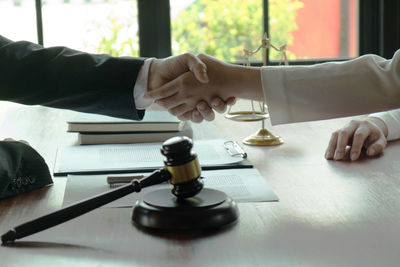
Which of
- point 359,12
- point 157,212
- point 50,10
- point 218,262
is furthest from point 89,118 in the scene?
point 359,12

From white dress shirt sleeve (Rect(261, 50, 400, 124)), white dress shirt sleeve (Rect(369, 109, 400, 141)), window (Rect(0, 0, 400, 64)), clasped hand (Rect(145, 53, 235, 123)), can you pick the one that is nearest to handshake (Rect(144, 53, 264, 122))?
clasped hand (Rect(145, 53, 235, 123))

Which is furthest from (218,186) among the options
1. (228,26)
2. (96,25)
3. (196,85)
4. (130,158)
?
(228,26)

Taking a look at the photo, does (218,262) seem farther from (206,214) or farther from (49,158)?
(49,158)

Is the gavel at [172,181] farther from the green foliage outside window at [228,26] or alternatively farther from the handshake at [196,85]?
the green foliage outside window at [228,26]

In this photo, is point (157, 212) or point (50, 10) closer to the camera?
point (157, 212)

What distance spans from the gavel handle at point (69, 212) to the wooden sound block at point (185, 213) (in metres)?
0.03

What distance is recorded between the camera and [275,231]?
979 millimetres

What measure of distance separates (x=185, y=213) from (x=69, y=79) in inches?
32.0

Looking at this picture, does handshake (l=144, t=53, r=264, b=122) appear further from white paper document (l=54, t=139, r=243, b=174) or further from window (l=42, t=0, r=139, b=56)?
window (l=42, t=0, r=139, b=56)

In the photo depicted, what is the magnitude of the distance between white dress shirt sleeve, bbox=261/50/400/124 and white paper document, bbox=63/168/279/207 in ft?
1.05

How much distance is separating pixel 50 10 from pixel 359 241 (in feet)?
8.43

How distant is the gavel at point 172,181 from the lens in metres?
0.95

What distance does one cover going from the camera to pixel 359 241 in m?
0.92

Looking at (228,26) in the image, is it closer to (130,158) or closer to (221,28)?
(221,28)
